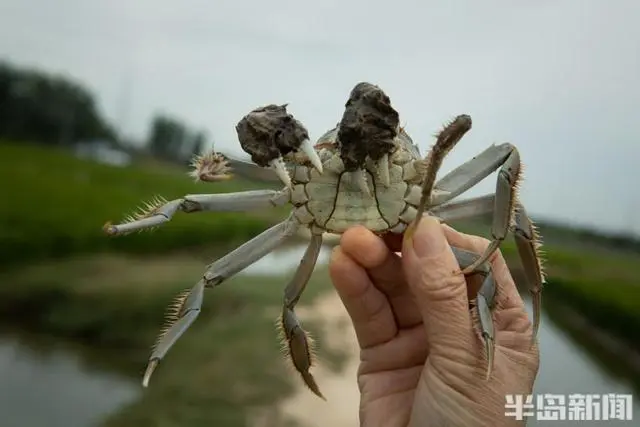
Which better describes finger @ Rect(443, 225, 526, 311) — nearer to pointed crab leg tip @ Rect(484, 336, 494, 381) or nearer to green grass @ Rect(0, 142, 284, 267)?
pointed crab leg tip @ Rect(484, 336, 494, 381)

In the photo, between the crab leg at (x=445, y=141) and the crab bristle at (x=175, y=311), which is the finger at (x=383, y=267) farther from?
the crab bristle at (x=175, y=311)

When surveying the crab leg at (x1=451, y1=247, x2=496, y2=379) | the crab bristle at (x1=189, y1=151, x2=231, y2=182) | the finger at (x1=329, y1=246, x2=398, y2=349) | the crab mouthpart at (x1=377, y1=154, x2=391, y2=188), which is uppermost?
the crab mouthpart at (x1=377, y1=154, x2=391, y2=188)

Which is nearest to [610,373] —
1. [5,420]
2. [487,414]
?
[487,414]

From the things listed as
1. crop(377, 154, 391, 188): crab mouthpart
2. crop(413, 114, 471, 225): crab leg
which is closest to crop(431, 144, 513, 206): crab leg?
crop(377, 154, 391, 188): crab mouthpart

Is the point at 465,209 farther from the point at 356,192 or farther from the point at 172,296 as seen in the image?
the point at 172,296

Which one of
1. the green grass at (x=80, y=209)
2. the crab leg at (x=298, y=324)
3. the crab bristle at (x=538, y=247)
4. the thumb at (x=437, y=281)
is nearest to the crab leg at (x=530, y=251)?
the crab bristle at (x=538, y=247)

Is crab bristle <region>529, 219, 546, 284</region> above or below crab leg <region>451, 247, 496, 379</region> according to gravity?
above
